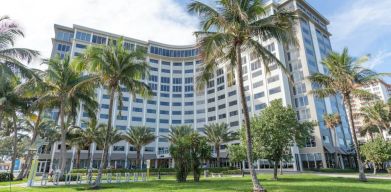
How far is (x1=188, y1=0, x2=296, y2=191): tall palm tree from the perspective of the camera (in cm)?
1442

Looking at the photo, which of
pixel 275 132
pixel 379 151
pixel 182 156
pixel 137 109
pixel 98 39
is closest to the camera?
pixel 275 132

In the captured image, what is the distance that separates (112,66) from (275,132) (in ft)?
51.6

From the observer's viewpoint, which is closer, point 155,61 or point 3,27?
point 3,27

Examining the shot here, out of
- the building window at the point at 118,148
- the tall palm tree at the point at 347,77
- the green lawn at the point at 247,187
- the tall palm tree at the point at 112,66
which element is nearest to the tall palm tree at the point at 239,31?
the green lawn at the point at 247,187

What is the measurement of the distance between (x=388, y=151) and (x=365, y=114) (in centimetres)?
1284

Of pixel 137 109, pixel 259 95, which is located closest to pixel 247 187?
pixel 259 95

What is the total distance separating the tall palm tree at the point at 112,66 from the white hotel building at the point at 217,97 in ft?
88.1

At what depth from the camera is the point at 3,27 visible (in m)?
17.0

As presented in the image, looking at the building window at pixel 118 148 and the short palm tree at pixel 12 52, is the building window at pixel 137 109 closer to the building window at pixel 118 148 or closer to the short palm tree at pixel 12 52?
the building window at pixel 118 148

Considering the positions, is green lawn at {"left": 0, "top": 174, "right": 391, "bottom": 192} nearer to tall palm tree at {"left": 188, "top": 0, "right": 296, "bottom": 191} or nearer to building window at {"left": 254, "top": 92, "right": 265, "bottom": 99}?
tall palm tree at {"left": 188, "top": 0, "right": 296, "bottom": 191}

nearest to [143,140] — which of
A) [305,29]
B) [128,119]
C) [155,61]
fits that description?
[128,119]

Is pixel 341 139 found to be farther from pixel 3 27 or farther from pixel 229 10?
pixel 3 27

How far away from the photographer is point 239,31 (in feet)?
48.1

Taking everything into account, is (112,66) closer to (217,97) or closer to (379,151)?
(379,151)
